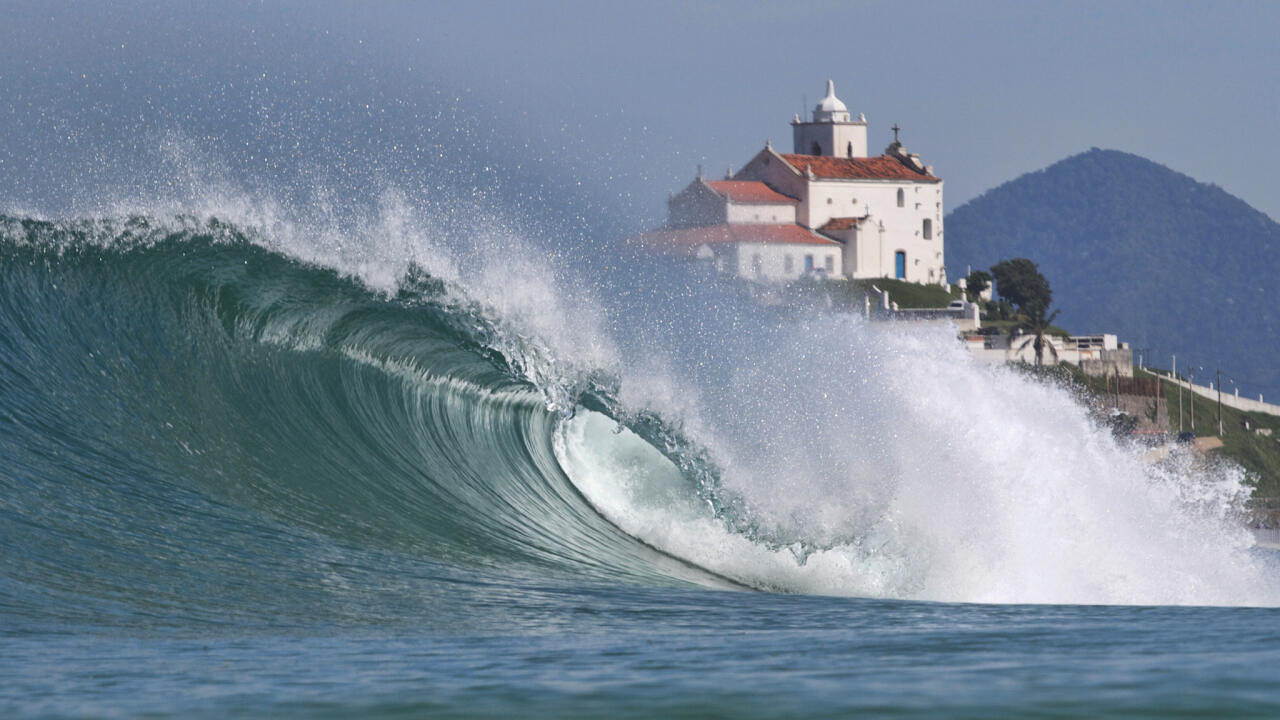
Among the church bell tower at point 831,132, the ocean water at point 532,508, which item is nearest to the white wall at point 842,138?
the church bell tower at point 831,132

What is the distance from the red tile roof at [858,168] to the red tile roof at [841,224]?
284cm

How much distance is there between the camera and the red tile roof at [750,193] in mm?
84000

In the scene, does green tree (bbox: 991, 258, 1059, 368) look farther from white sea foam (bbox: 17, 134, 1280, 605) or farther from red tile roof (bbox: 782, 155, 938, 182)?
white sea foam (bbox: 17, 134, 1280, 605)

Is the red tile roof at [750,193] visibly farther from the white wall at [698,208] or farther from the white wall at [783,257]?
the white wall at [783,257]

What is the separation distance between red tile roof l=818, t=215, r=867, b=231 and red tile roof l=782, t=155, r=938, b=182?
2.84 metres

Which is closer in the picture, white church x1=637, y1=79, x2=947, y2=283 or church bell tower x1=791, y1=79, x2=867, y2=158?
white church x1=637, y1=79, x2=947, y2=283

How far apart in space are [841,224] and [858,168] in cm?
641

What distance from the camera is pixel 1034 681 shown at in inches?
179

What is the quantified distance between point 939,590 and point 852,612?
367cm

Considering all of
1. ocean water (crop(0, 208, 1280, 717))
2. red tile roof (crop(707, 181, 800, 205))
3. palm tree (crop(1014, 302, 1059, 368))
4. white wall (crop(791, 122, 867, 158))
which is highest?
white wall (crop(791, 122, 867, 158))

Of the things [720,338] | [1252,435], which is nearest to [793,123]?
[1252,435]

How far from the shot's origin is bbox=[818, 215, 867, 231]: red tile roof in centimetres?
8400

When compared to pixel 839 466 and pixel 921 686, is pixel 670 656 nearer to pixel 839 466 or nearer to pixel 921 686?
pixel 921 686

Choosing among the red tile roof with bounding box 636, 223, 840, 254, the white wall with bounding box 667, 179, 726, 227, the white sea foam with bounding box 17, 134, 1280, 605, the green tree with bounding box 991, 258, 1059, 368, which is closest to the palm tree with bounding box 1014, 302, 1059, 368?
the green tree with bounding box 991, 258, 1059, 368
